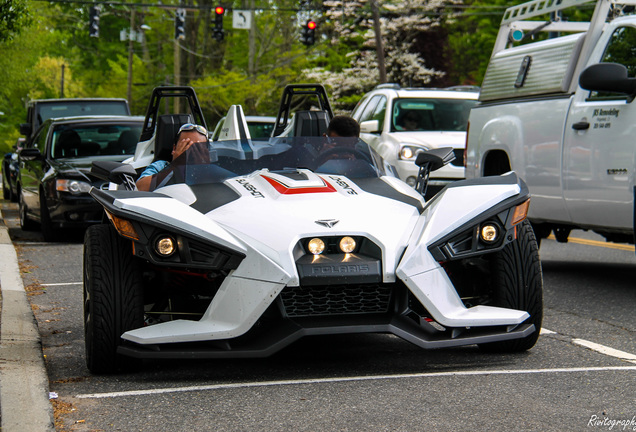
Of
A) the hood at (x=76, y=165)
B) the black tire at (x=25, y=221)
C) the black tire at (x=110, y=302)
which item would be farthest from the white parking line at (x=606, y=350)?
the black tire at (x=25, y=221)

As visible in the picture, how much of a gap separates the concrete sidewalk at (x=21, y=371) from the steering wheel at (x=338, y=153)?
206cm

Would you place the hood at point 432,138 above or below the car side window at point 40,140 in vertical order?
above

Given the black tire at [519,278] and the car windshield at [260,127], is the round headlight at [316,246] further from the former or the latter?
the car windshield at [260,127]

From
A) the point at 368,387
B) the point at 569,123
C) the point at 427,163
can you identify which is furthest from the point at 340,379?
the point at 569,123

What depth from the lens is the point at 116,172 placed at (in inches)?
241

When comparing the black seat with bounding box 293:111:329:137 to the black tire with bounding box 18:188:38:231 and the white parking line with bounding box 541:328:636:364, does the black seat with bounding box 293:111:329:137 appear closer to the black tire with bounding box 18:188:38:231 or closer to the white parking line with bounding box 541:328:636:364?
the white parking line with bounding box 541:328:636:364

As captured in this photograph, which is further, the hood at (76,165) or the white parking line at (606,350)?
the hood at (76,165)

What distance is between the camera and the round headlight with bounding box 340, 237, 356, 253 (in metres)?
4.97

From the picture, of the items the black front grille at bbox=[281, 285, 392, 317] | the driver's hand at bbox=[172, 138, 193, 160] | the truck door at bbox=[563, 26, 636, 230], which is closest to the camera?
→ the black front grille at bbox=[281, 285, 392, 317]

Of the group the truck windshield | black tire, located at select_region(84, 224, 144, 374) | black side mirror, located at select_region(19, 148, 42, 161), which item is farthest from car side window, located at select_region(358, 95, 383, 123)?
black tire, located at select_region(84, 224, 144, 374)

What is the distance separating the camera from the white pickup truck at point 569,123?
7.82m

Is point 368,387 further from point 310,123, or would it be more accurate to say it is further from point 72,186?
point 72,186

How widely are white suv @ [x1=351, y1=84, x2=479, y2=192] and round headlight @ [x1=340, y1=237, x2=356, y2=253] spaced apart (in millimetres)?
8435

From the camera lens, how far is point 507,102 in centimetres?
974
